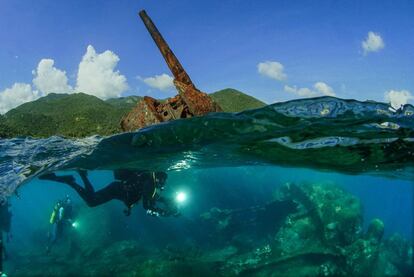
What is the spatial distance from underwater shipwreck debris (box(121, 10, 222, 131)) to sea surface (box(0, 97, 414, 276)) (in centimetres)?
39

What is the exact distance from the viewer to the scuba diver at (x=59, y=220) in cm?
1612

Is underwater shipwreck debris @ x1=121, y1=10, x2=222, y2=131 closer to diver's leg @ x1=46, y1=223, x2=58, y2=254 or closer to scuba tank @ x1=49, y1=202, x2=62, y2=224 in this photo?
scuba tank @ x1=49, y1=202, x2=62, y2=224

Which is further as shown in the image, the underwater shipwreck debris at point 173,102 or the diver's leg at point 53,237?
the diver's leg at point 53,237

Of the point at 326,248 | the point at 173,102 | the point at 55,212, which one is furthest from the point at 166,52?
the point at 55,212

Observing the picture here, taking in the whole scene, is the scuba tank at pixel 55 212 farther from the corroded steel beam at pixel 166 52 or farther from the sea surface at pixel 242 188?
the corroded steel beam at pixel 166 52

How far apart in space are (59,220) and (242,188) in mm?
10296

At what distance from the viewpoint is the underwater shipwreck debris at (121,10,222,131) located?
33.7 feet

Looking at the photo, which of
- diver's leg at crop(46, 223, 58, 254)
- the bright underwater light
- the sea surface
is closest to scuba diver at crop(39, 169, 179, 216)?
the sea surface

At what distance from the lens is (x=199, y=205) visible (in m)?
18.0

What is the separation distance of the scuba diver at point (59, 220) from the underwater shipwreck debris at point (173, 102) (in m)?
7.61

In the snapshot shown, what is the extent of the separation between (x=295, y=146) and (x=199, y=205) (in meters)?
7.26

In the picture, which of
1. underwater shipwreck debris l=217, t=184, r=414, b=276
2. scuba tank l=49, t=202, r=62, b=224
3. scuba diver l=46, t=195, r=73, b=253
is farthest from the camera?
scuba diver l=46, t=195, r=73, b=253

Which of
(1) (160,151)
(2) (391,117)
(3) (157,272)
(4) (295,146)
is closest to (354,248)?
(4) (295,146)

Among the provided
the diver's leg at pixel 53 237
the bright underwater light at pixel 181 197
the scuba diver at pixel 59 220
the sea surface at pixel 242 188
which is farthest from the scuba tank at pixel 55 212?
the bright underwater light at pixel 181 197
